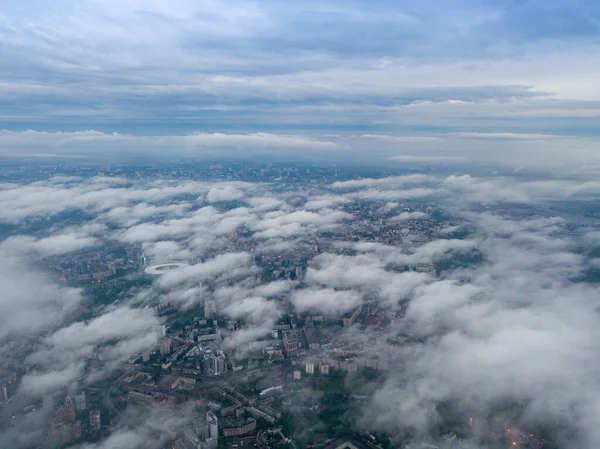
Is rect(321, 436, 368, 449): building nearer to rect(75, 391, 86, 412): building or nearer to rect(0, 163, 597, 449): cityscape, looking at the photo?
rect(0, 163, 597, 449): cityscape

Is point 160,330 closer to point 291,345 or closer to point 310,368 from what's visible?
point 291,345

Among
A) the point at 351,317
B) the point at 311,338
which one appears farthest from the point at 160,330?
the point at 351,317

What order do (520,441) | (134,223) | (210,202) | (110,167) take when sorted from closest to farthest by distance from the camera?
(520,441)
(134,223)
(210,202)
(110,167)

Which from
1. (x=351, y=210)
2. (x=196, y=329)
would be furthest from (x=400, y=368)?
(x=351, y=210)

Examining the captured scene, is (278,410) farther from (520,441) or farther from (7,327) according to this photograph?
(7,327)

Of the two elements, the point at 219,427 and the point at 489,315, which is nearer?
the point at 219,427

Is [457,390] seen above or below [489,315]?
below
